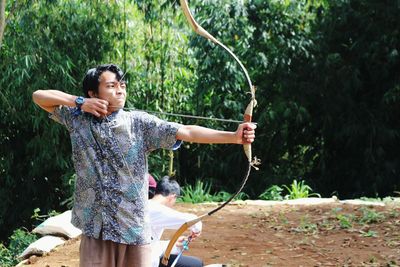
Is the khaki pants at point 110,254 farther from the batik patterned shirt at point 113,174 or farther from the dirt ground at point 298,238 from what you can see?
the dirt ground at point 298,238

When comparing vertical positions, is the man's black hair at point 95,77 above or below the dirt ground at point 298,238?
above

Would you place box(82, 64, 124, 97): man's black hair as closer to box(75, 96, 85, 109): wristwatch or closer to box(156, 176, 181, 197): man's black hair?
box(75, 96, 85, 109): wristwatch

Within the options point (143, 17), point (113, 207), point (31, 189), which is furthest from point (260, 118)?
point (113, 207)

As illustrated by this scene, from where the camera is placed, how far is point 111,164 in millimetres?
2609

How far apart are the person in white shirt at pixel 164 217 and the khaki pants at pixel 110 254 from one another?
0.36 meters

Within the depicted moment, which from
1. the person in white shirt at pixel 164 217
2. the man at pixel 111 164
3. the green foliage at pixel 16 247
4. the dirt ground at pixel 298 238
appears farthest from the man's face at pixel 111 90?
the green foliage at pixel 16 247

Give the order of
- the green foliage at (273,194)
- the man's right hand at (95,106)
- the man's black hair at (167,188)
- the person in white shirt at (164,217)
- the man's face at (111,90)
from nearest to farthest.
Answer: the man's right hand at (95,106) → the man's face at (111,90) → the person in white shirt at (164,217) → the man's black hair at (167,188) → the green foliage at (273,194)

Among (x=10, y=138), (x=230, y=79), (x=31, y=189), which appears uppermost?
(x=230, y=79)

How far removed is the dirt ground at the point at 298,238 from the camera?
472 cm

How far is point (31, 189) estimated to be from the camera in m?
8.88

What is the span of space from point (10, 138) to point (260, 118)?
2.80m

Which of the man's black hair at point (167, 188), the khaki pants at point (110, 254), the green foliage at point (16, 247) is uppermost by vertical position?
the man's black hair at point (167, 188)

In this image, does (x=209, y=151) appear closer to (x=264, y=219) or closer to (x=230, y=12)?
(x=230, y=12)

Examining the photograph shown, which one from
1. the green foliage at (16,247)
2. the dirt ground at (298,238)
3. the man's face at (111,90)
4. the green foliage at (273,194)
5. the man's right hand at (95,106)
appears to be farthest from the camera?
the green foliage at (273,194)
